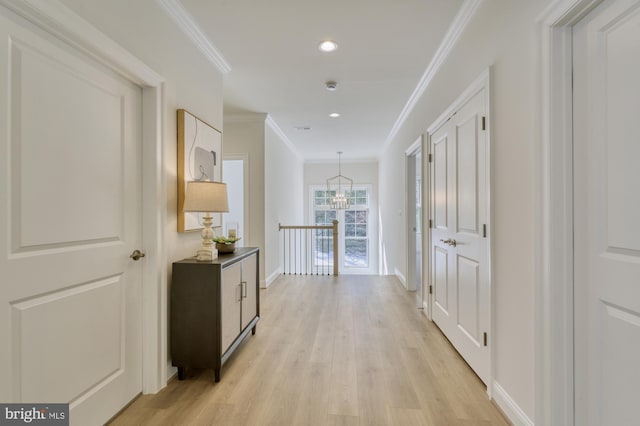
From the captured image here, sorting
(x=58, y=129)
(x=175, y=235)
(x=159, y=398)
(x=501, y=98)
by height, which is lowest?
(x=159, y=398)

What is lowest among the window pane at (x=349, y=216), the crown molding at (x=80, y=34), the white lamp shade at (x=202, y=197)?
the window pane at (x=349, y=216)

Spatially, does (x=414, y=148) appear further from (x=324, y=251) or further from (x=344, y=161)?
(x=324, y=251)

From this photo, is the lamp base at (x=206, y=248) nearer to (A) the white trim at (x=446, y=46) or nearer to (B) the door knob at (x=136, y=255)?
(B) the door knob at (x=136, y=255)

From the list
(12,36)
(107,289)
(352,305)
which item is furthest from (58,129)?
(352,305)

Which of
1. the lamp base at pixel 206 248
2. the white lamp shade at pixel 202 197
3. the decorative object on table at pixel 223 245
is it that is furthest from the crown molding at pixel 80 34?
the decorative object on table at pixel 223 245

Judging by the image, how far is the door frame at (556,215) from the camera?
1.35 metres

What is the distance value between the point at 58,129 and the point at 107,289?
0.86m

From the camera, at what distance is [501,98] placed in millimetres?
1795

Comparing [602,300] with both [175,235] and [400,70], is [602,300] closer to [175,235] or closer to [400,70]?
[175,235]

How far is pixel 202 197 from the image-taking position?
6.98 ft

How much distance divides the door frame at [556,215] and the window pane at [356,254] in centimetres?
723

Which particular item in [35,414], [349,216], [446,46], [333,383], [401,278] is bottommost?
[333,383]

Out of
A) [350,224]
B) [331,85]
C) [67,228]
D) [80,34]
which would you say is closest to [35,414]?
[67,228]

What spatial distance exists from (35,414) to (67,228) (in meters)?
0.81
